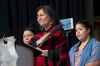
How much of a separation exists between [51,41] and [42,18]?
18 centimetres

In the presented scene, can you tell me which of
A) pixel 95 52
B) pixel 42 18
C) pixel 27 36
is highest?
pixel 42 18

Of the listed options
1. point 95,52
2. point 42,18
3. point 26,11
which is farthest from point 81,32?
point 26,11

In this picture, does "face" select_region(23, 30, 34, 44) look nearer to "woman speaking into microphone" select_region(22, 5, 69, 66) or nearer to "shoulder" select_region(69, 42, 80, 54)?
"woman speaking into microphone" select_region(22, 5, 69, 66)

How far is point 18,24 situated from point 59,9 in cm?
32

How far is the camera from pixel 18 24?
11.2ft

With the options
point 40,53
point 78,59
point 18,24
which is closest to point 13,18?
point 18,24

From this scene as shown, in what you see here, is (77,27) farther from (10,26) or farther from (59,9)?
(10,26)

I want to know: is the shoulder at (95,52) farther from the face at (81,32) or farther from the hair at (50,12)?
the hair at (50,12)

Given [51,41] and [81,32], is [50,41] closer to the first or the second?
[51,41]

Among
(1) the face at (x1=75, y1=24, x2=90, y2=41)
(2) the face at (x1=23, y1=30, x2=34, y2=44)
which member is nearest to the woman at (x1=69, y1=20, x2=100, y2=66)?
(1) the face at (x1=75, y1=24, x2=90, y2=41)

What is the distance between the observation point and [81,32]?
344 cm

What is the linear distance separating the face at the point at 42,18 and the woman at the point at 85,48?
22 cm

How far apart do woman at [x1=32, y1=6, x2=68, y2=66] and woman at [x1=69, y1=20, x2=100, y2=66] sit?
8 centimetres

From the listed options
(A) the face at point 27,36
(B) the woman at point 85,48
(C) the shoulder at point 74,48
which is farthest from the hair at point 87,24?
(A) the face at point 27,36
